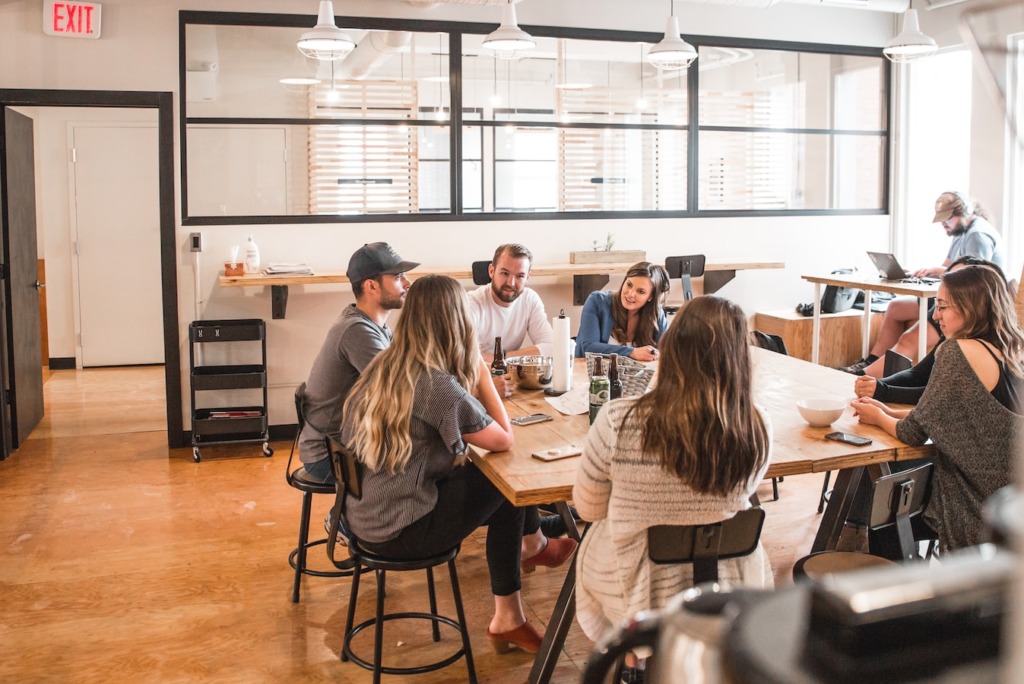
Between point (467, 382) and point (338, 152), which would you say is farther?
point (338, 152)

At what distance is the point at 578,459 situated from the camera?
257 centimetres

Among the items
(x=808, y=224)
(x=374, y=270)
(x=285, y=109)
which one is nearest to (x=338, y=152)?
(x=285, y=109)

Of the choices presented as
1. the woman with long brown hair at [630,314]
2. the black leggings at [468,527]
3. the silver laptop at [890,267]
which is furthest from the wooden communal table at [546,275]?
the black leggings at [468,527]

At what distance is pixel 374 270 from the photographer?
3.25m

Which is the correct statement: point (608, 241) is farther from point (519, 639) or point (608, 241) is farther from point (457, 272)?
point (519, 639)

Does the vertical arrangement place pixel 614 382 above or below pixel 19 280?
below

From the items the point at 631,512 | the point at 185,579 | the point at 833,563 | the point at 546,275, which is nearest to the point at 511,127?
the point at 546,275

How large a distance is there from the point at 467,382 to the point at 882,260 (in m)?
4.47

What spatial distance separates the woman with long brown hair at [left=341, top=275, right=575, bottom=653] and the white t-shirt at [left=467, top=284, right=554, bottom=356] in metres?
1.46

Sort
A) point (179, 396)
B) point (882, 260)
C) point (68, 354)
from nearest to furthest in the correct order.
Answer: point (179, 396) → point (882, 260) → point (68, 354)

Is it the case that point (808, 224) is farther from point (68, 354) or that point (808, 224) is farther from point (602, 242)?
point (68, 354)

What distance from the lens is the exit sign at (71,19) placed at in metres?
5.27

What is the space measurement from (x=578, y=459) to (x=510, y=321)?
176 centimetres

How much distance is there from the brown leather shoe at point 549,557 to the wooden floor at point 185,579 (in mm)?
48
